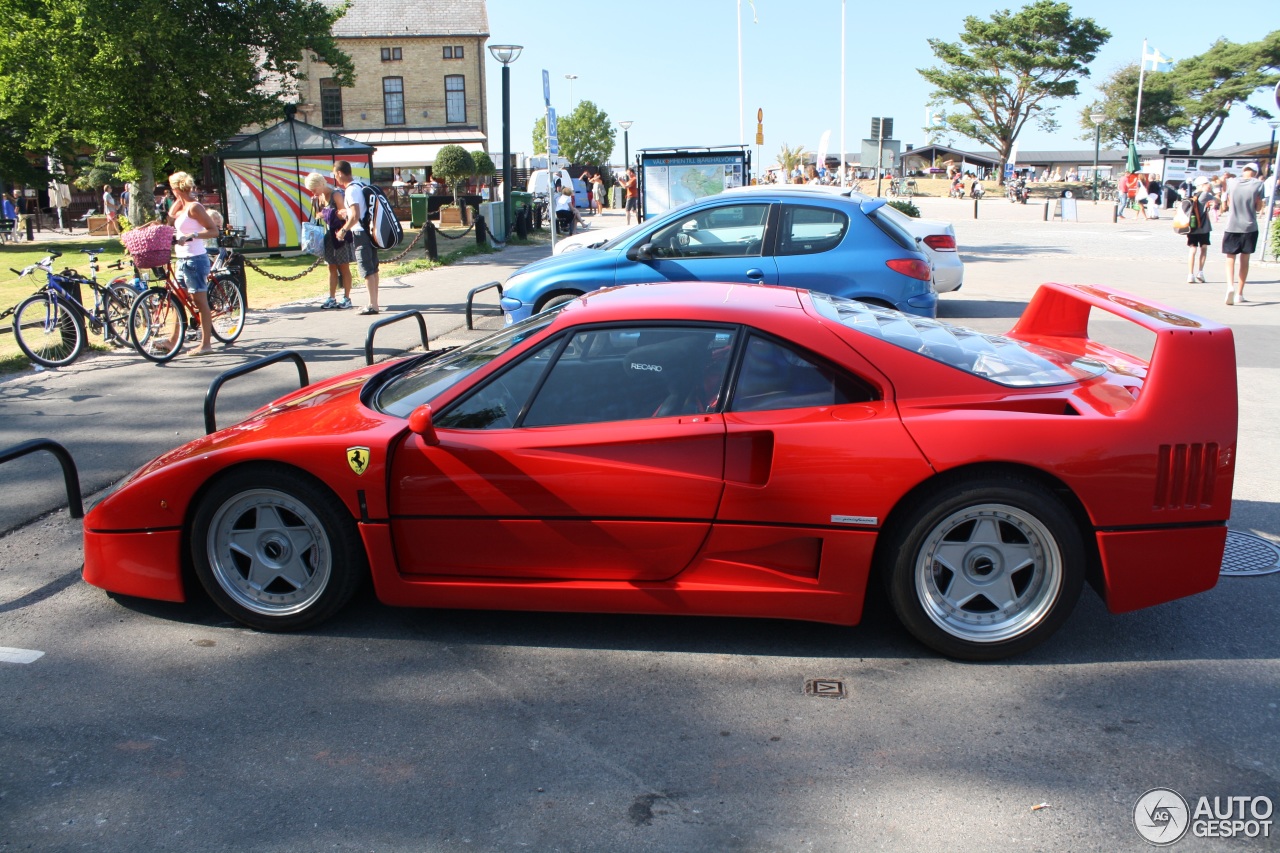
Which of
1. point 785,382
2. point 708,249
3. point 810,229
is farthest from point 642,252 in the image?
point 785,382

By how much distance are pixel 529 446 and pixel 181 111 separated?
2362 cm

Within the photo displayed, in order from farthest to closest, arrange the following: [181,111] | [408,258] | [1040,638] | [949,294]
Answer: [181,111], [408,258], [949,294], [1040,638]

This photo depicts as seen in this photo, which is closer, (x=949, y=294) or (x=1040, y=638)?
(x=1040, y=638)

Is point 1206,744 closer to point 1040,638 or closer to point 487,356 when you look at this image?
point 1040,638

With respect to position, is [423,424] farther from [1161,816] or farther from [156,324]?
[156,324]

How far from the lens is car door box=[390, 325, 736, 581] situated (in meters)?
3.74

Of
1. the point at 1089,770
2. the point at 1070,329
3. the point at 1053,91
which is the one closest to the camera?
the point at 1089,770

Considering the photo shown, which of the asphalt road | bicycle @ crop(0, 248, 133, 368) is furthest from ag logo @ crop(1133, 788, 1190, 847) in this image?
bicycle @ crop(0, 248, 133, 368)

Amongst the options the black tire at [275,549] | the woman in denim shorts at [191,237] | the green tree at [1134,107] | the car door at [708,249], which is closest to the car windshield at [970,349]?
the black tire at [275,549]

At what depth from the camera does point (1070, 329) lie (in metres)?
5.15

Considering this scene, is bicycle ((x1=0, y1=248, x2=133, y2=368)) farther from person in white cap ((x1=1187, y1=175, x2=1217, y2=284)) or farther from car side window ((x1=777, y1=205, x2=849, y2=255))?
person in white cap ((x1=1187, y1=175, x2=1217, y2=284))

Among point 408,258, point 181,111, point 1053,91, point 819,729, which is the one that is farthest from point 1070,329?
point 1053,91

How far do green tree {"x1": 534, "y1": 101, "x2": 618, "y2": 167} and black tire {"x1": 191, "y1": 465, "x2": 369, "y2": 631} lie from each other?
311 ft

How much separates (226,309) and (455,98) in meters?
46.6
